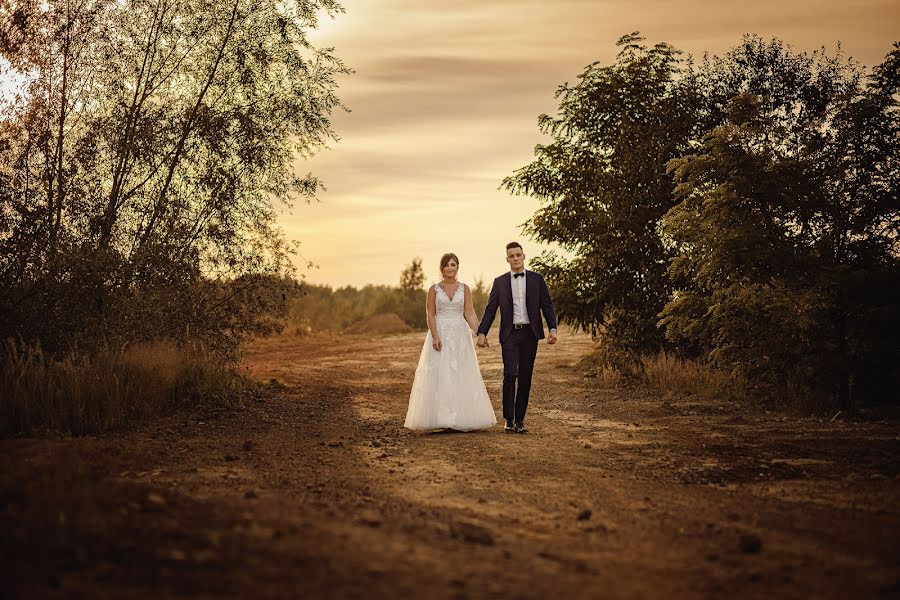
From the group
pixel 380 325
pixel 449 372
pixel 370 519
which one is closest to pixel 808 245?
pixel 449 372

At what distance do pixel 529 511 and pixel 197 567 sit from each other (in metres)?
2.63

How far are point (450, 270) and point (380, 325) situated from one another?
3637 cm

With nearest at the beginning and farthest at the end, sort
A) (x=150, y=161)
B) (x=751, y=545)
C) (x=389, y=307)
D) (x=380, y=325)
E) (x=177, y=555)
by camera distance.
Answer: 1. (x=177, y=555)
2. (x=751, y=545)
3. (x=150, y=161)
4. (x=380, y=325)
5. (x=389, y=307)

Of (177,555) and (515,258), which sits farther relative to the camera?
(515,258)

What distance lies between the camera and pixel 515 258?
9.57m

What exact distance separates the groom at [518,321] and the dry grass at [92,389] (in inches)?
189

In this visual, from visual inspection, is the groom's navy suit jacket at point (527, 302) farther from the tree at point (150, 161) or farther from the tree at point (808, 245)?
the tree at point (150, 161)

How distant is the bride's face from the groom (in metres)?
0.72

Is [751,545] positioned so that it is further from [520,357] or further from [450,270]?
[450,270]

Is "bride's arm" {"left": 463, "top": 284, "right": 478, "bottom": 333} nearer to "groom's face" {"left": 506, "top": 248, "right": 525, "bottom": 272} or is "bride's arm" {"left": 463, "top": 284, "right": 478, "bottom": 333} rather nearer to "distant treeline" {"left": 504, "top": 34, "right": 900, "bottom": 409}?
"groom's face" {"left": 506, "top": 248, "right": 525, "bottom": 272}

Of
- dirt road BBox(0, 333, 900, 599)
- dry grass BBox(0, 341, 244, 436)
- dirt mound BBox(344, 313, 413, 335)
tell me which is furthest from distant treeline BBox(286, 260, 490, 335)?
dirt road BBox(0, 333, 900, 599)

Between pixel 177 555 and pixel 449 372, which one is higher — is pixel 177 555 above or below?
below

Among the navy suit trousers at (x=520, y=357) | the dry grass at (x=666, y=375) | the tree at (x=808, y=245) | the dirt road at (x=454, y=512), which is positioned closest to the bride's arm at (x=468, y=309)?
the navy suit trousers at (x=520, y=357)

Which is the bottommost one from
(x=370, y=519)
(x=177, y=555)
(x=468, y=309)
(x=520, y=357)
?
(x=370, y=519)
